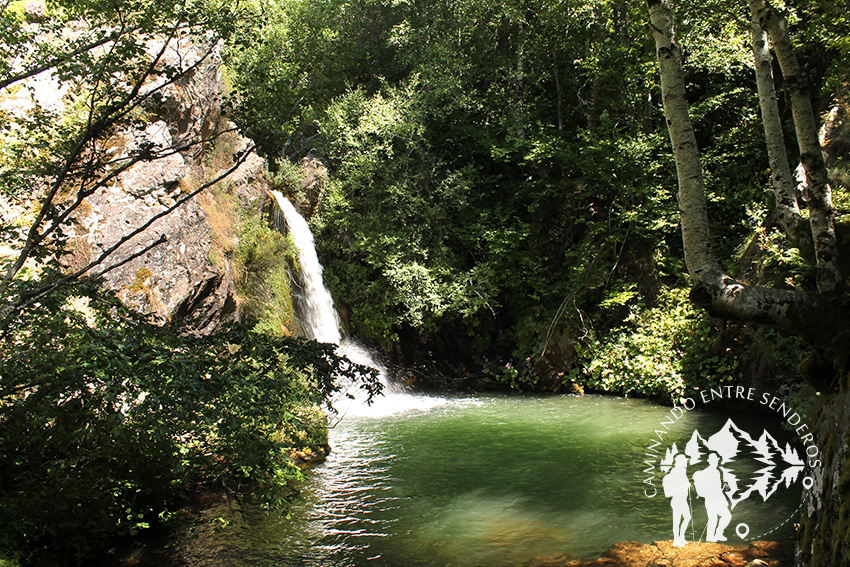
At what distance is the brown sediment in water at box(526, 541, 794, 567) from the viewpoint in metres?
4.59

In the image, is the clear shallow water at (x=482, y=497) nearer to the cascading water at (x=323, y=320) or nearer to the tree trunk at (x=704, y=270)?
the cascading water at (x=323, y=320)

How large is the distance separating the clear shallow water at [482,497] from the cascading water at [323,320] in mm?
1623

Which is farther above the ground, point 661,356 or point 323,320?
point 323,320

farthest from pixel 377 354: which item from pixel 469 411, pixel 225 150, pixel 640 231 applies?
pixel 640 231

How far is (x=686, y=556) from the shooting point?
475 cm

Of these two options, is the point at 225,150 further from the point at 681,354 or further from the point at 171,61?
the point at 681,354

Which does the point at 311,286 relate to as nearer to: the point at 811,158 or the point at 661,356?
the point at 661,356

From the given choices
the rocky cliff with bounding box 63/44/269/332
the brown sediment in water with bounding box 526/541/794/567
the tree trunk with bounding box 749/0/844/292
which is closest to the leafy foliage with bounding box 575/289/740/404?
the brown sediment in water with bounding box 526/541/794/567

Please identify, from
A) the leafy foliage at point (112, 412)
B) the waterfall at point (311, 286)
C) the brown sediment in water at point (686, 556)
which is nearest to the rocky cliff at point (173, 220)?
the leafy foliage at point (112, 412)

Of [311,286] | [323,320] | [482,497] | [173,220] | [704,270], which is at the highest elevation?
[173,220]

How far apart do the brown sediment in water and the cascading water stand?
7.00m

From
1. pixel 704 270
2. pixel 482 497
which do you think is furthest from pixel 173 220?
pixel 704 270

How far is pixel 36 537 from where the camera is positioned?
14.0ft

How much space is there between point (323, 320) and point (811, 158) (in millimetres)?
10748
